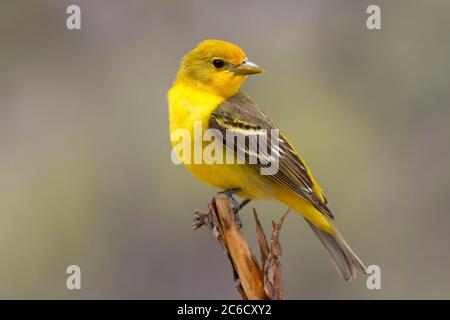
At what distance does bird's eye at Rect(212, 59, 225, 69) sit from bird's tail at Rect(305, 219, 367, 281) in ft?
4.88

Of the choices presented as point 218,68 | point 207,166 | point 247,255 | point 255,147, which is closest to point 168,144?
point 218,68

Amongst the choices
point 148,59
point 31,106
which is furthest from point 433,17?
point 31,106

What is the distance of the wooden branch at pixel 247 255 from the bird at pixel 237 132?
0.29 metres

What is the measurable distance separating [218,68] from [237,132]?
574 millimetres

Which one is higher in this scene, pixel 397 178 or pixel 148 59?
pixel 148 59

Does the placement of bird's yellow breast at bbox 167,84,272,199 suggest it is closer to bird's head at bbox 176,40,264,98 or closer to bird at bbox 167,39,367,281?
bird at bbox 167,39,367,281

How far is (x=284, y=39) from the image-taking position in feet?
38.4

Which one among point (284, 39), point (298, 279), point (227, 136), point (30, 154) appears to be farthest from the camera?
point (284, 39)

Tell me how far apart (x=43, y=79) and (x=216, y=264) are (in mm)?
3571

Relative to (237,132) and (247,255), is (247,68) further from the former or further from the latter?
(247,255)

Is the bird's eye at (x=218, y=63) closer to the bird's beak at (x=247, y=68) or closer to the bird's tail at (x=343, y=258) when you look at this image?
the bird's beak at (x=247, y=68)

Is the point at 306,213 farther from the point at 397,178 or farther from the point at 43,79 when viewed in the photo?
the point at 43,79

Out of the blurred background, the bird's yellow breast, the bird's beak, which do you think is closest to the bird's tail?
the bird's yellow breast

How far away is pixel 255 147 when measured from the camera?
626 centimetres
